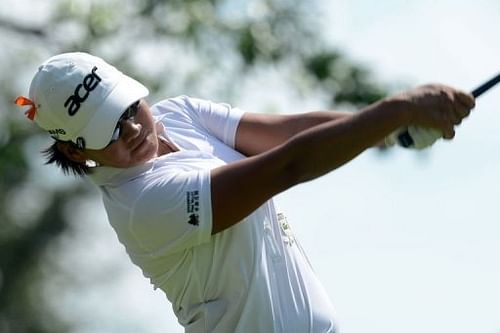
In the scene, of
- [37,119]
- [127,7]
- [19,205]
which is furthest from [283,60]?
[37,119]

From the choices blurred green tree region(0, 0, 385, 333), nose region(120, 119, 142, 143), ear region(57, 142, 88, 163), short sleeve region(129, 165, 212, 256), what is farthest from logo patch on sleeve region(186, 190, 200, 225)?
blurred green tree region(0, 0, 385, 333)

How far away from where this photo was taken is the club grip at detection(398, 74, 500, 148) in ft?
22.8

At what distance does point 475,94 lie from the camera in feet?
23.3

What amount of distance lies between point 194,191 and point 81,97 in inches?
19.5

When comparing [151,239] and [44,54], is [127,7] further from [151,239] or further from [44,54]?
[151,239]

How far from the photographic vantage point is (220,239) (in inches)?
285

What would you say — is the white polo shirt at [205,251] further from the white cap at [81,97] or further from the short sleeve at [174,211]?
the white cap at [81,97]

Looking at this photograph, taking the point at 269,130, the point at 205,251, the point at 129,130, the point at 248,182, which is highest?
the point at 269,130

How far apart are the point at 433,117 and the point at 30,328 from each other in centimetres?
1320

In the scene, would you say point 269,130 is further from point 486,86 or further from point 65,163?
point 486,86

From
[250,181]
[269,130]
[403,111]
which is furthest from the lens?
[269,130]

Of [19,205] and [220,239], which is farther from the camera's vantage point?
[19,205]

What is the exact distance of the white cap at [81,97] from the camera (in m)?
7.25

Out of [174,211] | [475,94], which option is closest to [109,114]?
[174,211]
